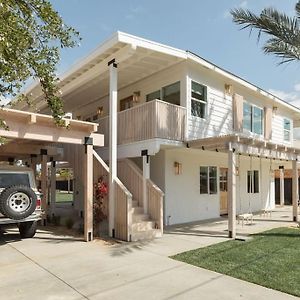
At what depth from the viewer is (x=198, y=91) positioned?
12.7 m

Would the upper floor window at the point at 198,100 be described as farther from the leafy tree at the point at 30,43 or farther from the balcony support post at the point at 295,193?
the leafy tree at the point at 30,43

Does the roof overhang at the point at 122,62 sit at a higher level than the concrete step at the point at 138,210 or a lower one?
higher

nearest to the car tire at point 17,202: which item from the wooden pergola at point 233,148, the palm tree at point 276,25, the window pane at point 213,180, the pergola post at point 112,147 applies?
the pergola post at point 112,147

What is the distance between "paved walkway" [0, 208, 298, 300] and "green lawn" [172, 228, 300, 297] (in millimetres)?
313

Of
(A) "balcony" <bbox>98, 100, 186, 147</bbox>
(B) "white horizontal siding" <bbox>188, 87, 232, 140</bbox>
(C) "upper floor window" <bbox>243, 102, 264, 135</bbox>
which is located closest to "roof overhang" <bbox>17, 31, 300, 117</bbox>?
(B) "white horizontal siding" <bbox>188, 87, 232, 140</bbox>

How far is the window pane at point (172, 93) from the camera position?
40.5ft

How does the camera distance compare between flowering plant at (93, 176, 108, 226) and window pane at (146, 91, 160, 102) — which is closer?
flowering plant at (93, 176, 108, 226)

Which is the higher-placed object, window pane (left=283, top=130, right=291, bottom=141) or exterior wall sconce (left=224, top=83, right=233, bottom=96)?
exterior wall sconce (left=224, top=83, right=233, bottom=96)

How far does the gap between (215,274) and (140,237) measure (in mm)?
3742

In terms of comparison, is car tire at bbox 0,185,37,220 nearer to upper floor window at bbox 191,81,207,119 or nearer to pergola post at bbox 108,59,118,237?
pergola post at bbox 108,59,118,237

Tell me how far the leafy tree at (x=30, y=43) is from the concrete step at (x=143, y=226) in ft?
18.7

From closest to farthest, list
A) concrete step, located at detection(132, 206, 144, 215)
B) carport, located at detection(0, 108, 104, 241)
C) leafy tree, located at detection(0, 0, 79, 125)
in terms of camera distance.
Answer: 1. leafy tree, located at detection(0, 0, 79, 125)
2. carport, located at detection(0, 108, 104, 241)
3. concrete step, located at detection(132, 206, 144, 215)

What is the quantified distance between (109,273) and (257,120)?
12537mm

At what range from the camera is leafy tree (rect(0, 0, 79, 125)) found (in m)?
3.96
